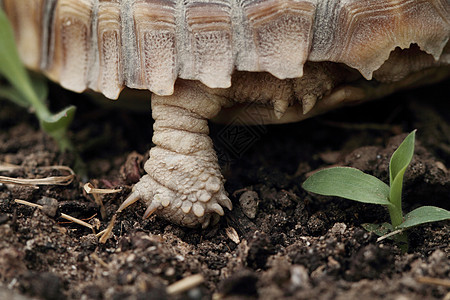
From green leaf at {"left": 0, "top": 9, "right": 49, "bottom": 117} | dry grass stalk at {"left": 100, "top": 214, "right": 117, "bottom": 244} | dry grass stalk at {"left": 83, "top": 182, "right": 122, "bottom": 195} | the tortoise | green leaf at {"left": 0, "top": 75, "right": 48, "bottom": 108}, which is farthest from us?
green leaf at {"left": 0, "top": 75, "right": 48, "bottom": 108}

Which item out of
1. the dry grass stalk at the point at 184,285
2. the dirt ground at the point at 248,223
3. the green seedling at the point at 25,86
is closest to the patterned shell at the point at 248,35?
the green seedling at the point at 25,86

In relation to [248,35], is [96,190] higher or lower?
lower

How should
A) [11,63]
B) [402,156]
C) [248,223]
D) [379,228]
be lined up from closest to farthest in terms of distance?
[402,156] → [379,228] → [248,223] → [11,63]

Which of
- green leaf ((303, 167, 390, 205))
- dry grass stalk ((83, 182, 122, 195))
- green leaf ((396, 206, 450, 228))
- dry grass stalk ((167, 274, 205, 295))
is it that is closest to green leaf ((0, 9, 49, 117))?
dry grass stalk ((83, 182, 122, 195))

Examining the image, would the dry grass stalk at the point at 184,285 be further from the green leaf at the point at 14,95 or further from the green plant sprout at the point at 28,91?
the green leaf at the point at 14,95

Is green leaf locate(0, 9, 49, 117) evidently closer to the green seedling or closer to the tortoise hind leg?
the green seedling

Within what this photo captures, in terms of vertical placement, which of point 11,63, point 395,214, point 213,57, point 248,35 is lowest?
point 395,214

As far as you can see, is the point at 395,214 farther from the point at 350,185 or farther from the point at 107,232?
the point at 107,232

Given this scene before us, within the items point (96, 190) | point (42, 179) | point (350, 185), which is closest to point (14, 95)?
point (42, 179)
